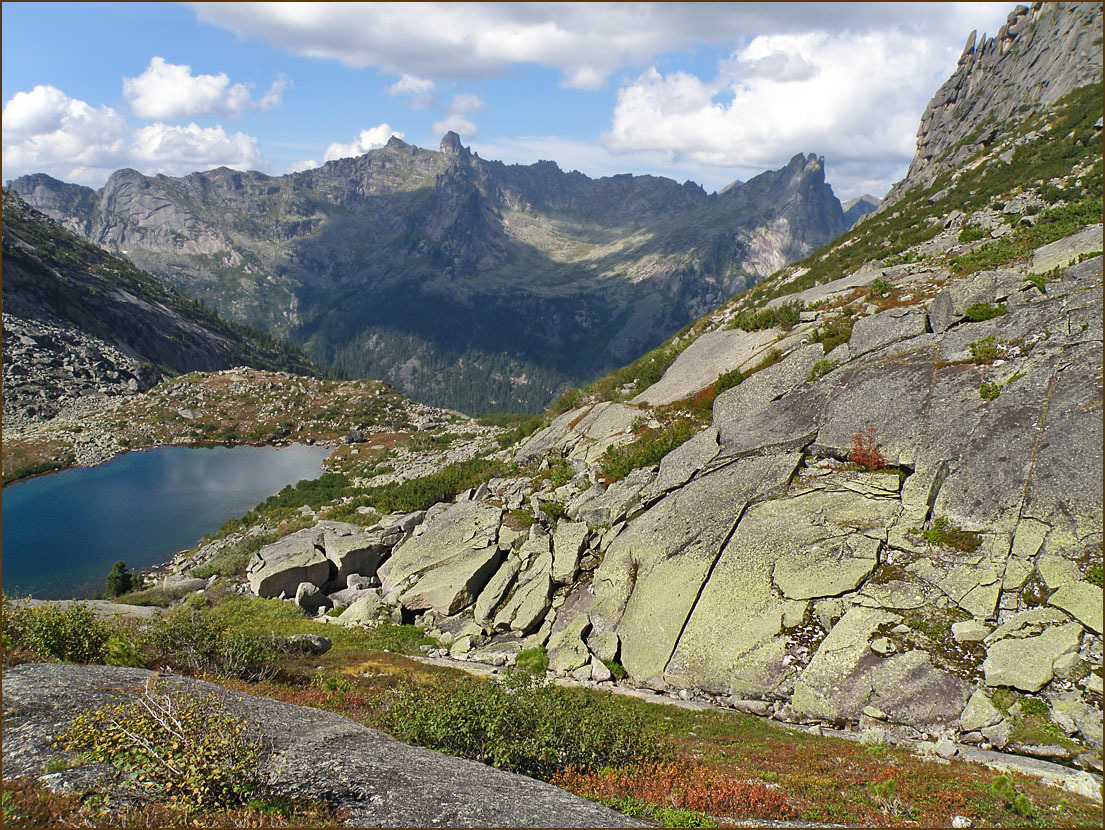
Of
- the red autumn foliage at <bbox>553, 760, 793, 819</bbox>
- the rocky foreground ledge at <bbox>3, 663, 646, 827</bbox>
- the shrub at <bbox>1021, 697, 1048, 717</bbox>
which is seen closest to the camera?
the rocky foreground ledge at <bbox>3, 663, 646, 827</bbox>

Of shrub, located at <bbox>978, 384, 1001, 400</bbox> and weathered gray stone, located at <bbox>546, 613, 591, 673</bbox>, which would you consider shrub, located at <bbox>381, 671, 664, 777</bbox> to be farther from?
shrub, located at <bbox>978, 384, 1001, 400</bbox>

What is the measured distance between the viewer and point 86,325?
445ft

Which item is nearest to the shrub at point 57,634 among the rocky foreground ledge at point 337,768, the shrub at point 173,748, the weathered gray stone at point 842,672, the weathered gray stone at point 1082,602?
the rocky foreground ledge at point 337,768

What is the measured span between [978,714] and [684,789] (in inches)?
317

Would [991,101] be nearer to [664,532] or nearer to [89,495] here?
[664,532]

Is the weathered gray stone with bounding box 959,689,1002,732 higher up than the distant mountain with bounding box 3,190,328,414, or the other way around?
the distant mountain with bounding box 3,190,328,414

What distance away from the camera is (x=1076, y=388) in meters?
17.9

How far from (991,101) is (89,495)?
142m

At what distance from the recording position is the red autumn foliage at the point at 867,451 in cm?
2061

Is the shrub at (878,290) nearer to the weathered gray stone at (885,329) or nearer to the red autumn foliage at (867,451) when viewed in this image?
the weathered gray stone at (885,329)

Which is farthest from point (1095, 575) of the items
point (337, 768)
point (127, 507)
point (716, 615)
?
point (127, 507)

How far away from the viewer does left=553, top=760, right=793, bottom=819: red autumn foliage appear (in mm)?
10648

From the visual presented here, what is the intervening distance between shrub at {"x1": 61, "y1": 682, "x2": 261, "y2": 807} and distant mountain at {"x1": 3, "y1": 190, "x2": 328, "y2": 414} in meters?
124

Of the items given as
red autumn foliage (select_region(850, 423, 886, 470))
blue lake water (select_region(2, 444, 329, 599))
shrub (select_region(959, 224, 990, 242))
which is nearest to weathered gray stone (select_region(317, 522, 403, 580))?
red autumn foliage (select_region(850, 423, 886, 470))
